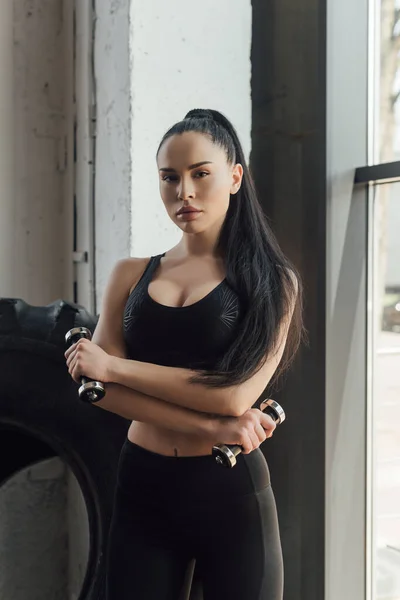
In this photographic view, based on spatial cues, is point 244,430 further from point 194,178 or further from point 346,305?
point 346,305

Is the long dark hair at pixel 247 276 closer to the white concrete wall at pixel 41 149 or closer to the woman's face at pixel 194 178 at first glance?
the woman's face at pixel 194 178

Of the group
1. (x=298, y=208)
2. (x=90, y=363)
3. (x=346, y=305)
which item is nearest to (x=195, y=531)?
(x=90, y=363)

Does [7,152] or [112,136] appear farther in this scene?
[7,152]

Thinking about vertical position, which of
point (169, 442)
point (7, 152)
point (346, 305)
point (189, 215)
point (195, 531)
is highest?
point (7, 152)

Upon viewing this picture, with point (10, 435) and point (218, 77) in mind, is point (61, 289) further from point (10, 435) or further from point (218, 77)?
point (218, 77)

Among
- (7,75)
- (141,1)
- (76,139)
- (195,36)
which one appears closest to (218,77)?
(195,36)

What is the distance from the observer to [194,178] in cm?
77

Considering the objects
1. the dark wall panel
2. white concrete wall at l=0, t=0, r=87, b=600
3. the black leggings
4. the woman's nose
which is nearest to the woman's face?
the woman's nose

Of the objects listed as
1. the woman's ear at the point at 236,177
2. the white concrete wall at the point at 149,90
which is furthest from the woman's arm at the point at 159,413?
the white concrete wall at the point at 149,90

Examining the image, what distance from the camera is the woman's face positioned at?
77cm

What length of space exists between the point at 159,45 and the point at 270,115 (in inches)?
12.1

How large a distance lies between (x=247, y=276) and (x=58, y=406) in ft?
1.38

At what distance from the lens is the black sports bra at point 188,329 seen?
2.48 ft

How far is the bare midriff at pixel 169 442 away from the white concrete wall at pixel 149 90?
1.69ft
